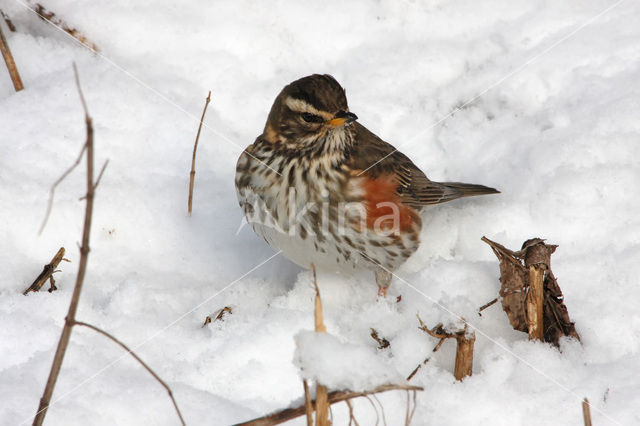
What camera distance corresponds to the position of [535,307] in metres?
3.72

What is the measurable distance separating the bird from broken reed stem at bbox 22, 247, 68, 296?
3.78ft

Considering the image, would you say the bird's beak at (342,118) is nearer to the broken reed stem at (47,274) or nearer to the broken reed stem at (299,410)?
the broken reed stem at (47,274)

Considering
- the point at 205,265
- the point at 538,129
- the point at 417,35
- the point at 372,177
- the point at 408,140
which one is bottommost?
the point at 205,265

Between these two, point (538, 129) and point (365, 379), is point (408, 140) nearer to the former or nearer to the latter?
point (538, 129)

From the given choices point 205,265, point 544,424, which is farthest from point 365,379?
point 205,265

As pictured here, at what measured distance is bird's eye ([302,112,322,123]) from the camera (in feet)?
13.8

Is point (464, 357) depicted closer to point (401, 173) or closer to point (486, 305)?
point (486, 305)

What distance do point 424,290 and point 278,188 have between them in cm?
106

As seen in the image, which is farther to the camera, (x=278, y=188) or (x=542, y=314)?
(x=278, y=188)

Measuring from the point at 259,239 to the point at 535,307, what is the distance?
208cm

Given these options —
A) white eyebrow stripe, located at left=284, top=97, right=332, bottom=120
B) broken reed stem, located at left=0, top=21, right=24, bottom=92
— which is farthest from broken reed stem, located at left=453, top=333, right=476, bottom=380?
broken reed stem, located at left=0, top=21, right=24, bottom=92

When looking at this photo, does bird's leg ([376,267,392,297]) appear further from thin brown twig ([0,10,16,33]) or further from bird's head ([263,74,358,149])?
thin brown twig ([0,10,16,33])

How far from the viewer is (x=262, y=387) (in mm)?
3598

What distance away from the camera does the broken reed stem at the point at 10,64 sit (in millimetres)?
5316
